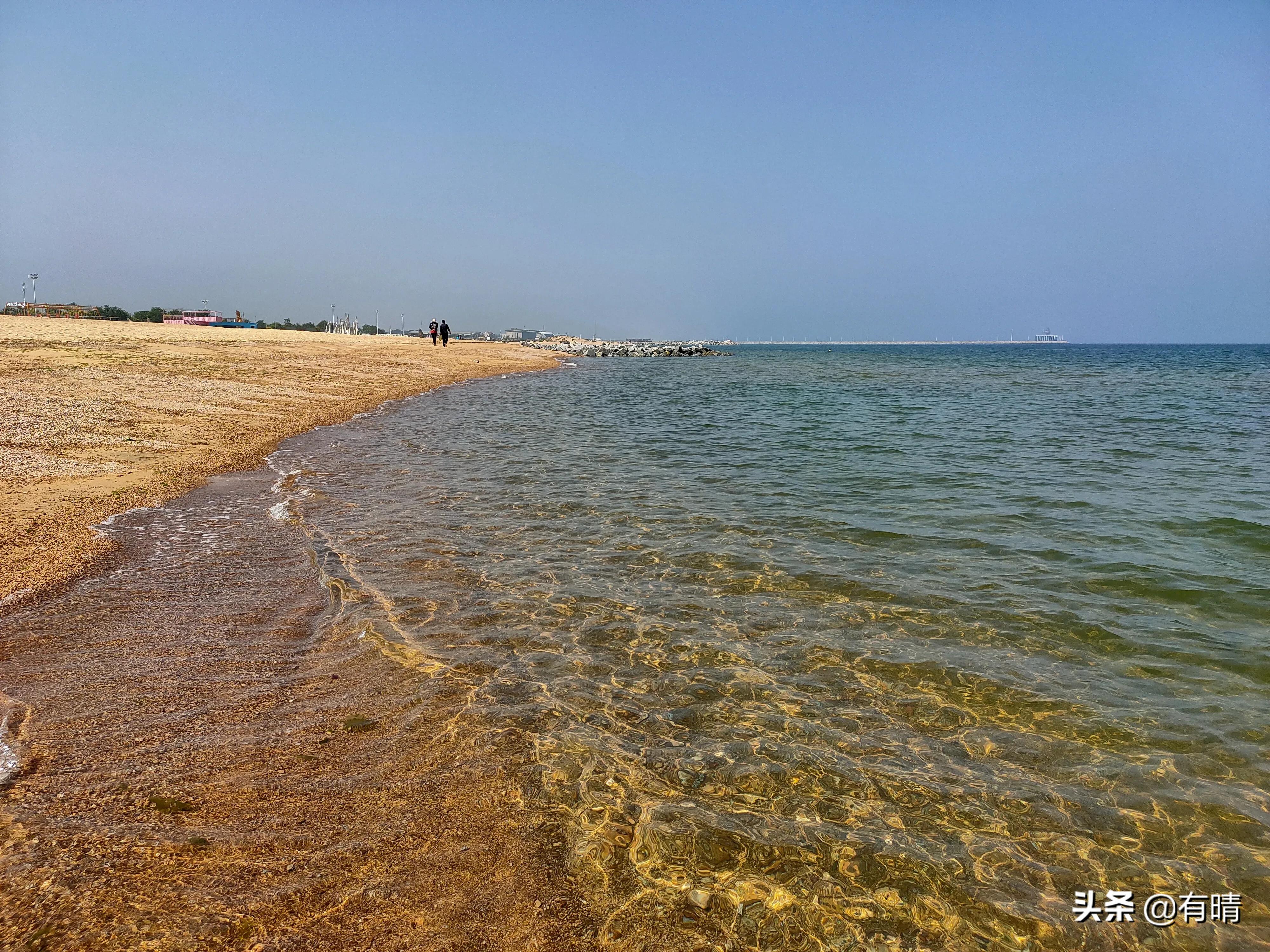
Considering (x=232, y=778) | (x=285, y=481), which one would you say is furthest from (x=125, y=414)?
(x=232, y=778)

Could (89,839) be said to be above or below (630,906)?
above

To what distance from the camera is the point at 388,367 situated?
3078 centimetres

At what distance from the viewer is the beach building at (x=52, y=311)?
56.2 meters

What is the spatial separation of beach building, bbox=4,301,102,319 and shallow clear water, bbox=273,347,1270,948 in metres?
63.9

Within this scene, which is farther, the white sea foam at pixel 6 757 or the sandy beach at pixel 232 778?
the white sea foam at pixel 6 757

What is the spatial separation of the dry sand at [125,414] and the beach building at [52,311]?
3305cm

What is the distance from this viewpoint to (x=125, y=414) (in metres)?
12.3

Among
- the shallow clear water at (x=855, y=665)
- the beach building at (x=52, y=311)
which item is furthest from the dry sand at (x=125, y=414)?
→ the beach building at (x=52, y=311)

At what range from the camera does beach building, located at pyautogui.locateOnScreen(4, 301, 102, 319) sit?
184 ft

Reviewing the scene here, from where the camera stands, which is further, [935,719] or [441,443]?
[441,443]

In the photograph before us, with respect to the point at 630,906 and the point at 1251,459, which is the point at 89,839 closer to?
the point at 630,906

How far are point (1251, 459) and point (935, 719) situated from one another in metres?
13.5

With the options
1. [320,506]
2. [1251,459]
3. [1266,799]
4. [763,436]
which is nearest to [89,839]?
[1266,799]

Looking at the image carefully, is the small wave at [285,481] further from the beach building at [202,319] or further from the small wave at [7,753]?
the beach building at [202,319]
